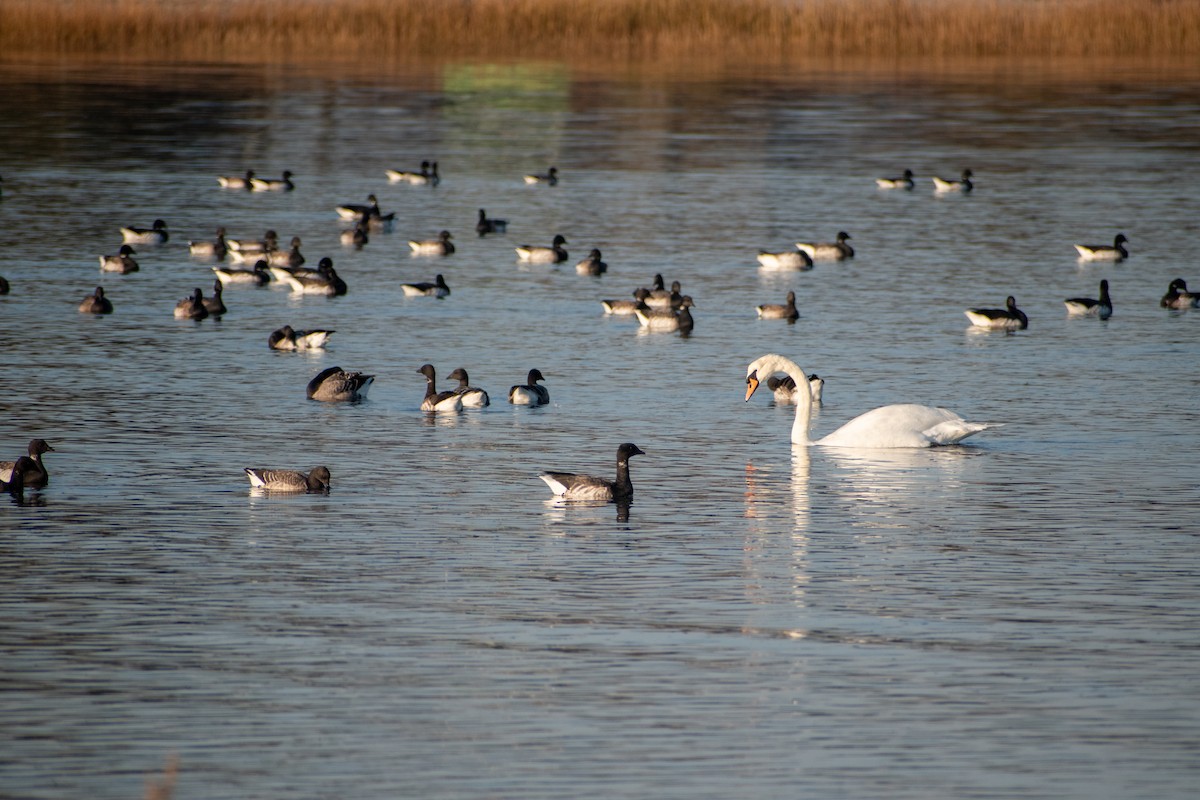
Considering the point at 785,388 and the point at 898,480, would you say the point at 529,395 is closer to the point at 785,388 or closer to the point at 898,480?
the point at 785,388

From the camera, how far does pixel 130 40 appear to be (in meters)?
86.2

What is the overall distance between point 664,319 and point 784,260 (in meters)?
7.59

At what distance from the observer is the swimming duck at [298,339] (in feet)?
96.8

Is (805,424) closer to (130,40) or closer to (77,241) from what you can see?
(77,241)

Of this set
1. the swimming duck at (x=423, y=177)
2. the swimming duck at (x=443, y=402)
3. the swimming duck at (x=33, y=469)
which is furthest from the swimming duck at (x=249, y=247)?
the swimming duck at (x=33, y=469)

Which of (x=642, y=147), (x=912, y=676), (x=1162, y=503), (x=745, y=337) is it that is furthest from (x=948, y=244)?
(x=912, y=676)

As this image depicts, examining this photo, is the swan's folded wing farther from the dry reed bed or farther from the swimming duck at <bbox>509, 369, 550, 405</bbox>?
the dry reed bed

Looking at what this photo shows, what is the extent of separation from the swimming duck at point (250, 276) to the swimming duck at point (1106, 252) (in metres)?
16.0

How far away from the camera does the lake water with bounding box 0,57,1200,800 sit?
1255 cm

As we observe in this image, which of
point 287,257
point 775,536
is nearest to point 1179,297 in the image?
point 287,257

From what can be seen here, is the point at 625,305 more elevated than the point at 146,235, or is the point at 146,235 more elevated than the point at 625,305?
the point at 146,235

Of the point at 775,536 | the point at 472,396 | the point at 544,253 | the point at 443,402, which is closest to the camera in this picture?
the point at 775,536

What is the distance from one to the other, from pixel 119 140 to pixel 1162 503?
1889 inches

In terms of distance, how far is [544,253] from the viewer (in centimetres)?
4000
